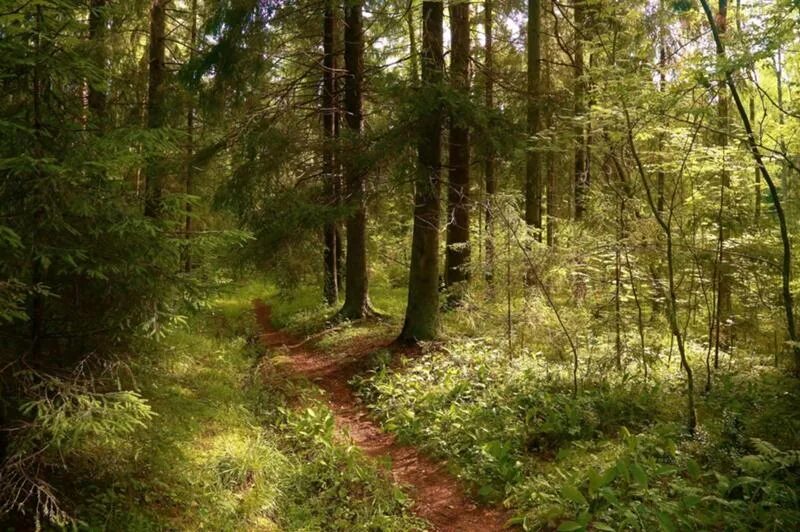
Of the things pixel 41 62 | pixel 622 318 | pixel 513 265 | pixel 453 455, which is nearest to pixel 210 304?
pixel 41 62

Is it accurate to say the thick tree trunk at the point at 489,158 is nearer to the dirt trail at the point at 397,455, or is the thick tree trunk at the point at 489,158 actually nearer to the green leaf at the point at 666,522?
the dirt trail at the point at 397,455

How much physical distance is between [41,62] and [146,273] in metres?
1.65

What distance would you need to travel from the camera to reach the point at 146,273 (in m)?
4.08

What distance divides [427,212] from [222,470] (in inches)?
234

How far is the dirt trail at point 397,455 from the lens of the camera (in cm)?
525

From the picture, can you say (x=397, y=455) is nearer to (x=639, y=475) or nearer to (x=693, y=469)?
(x=639, y=475)

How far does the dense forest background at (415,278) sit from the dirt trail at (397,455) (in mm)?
191

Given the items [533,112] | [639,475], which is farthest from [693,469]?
[533,112]

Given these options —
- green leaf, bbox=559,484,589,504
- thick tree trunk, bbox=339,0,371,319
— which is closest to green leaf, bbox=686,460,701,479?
green leaf, bbox=559,484,589,504

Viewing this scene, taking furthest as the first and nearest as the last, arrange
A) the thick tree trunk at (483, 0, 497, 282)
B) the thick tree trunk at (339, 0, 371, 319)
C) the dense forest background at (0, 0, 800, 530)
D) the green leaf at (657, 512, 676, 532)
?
the thick tree trunk at (339, 0, 371, 319)
the thick tree trunk at (483, 0, 497, 282)
the green leaf at (657, 512, 676, 532)
the dense forest background at (0, 0, 800, 530)

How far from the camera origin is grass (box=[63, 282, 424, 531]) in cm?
412

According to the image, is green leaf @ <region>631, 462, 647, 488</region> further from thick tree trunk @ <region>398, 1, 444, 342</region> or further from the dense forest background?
thick tree trunk @ <region>398, 1, 444, 342</region>

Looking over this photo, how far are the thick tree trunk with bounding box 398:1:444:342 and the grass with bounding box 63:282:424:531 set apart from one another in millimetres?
3059

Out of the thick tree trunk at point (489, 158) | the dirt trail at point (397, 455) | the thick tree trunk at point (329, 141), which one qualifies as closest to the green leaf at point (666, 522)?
the dirt trail at point (397, 455)
